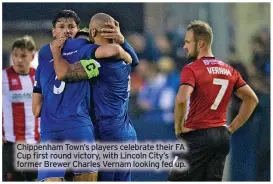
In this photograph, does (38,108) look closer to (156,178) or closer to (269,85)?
(156,178)

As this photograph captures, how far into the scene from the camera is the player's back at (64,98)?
8430 millimetres

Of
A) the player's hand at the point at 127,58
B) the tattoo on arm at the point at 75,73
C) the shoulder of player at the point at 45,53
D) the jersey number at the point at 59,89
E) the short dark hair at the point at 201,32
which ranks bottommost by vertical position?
the jersey number at the point at 59,89

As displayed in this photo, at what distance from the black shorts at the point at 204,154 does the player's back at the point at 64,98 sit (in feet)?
3.92

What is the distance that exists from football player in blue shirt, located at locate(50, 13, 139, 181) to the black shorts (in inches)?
25.1

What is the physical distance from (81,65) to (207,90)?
54.6 inches

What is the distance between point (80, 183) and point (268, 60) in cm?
577

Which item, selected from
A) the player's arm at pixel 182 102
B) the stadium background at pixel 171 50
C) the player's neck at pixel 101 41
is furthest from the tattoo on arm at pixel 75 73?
the stadium background at pixel 171 50

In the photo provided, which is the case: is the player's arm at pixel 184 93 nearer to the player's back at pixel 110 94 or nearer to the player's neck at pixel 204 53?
the player's neck at pixel 204 53

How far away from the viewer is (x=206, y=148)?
9.09m

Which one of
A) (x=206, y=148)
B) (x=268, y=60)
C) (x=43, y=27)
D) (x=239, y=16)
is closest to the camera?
(x=206, y=148)

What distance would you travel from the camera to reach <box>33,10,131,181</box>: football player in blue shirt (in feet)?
27.7

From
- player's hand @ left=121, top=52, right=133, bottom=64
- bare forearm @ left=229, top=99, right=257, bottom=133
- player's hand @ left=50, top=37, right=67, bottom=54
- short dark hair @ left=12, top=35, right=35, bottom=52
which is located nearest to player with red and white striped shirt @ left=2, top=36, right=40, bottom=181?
short dark hair @ left=12, top=35, right=35, bottom=52

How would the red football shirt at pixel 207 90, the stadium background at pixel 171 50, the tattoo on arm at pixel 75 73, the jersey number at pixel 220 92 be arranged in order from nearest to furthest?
the tattoo on arm at pixel 75 73 → the red football shirt at pixel 207 90 → the jersey number at pixel 220 92 → the stadium background at pixel 171 50

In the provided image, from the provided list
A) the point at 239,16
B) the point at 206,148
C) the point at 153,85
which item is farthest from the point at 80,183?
the point at 239,16
